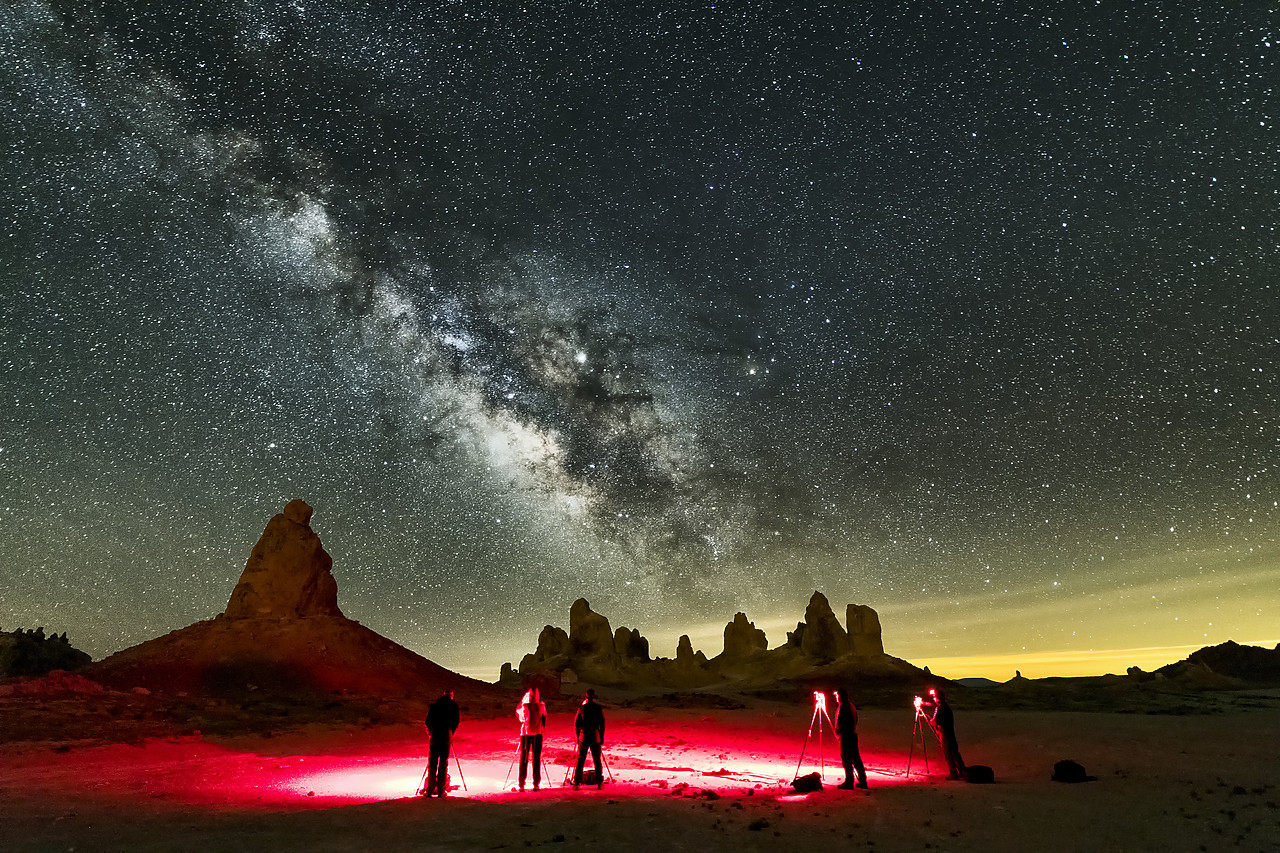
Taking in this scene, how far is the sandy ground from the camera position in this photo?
1024 cm

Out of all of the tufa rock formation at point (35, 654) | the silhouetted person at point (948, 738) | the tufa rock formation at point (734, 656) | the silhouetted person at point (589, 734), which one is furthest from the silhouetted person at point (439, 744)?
the tufa rock formation at point (734, 656)

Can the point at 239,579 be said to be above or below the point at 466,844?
above

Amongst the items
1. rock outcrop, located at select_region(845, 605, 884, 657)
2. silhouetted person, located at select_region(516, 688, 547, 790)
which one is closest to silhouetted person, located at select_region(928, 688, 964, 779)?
silhouetted person, located at select_region(516, 688, 547, 790)

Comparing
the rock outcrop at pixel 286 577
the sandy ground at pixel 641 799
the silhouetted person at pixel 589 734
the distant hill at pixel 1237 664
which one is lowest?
the distant hill at pixel 1237 664

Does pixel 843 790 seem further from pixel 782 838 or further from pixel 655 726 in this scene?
pixel 655 726

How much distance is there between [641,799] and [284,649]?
39484 millimetres

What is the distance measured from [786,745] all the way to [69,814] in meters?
21.3

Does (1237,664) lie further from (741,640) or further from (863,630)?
(741,640)

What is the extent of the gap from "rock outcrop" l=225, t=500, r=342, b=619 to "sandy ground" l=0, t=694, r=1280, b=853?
28.1 m

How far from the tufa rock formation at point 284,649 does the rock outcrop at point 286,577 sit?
0.07 metres

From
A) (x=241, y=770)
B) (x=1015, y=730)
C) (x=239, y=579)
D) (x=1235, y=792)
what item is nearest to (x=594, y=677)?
(x=239, y=579)

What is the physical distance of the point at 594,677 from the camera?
9175cm

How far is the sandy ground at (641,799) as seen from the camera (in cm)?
1024

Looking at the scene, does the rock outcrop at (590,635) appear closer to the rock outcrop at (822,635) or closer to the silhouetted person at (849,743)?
the rock outcrop at (822,635)
